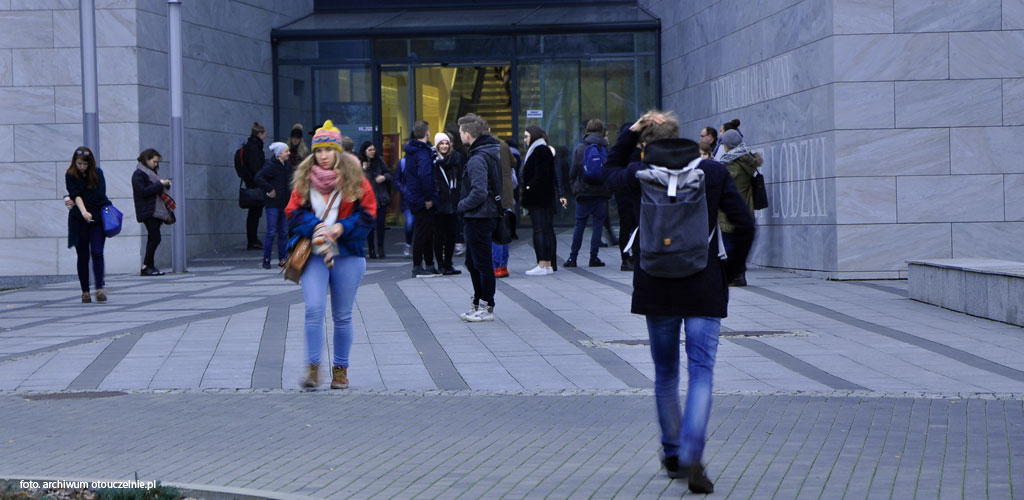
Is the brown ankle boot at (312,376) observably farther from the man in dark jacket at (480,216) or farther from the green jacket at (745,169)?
the green jacket at (745,169)

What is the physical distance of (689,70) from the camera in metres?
22.3

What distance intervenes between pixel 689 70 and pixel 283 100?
792 cm

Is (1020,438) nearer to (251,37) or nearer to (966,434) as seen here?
(966,434)

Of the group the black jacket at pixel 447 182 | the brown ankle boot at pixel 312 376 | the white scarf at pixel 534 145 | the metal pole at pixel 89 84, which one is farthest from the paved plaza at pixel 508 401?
the white scarf at pixel 534 145

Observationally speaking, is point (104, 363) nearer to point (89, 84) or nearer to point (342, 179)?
point (342, 179)

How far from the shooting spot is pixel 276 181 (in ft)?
60.9

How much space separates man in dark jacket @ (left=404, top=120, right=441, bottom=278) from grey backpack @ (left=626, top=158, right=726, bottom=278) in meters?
9.95

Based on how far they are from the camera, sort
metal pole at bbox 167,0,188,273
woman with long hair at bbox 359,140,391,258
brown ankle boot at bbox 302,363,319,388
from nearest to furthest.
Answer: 1. brown ankle boot at bbox 302,363,319,388
2. metal pole at bbox 167,0,188,273
3. woman with long hair at bbox 359,140,391,258

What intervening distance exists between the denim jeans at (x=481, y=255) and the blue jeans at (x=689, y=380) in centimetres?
597


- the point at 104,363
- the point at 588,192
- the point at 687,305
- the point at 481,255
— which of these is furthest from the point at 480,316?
the point at 687,305

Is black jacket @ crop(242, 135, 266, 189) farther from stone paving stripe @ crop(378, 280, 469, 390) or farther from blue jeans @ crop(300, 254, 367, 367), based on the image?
blue jeans @ crop(300, 254, 367, 367)

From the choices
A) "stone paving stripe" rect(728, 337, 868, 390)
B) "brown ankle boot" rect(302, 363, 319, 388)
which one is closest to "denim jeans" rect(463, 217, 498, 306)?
"stone paving stripe" rect(728, 337, 868, 390)

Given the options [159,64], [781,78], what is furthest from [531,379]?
[159,64]

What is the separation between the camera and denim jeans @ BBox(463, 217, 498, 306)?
1165 cm
